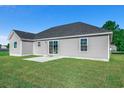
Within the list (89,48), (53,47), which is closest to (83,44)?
(89,48)

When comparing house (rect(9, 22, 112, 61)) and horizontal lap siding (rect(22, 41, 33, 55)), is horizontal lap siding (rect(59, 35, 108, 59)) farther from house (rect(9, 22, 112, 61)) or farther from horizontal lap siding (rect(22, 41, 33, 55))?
horizontal lap siding (rect(22, 41, 33, 55))

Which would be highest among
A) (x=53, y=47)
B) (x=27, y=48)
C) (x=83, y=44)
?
(x=83, y=44)

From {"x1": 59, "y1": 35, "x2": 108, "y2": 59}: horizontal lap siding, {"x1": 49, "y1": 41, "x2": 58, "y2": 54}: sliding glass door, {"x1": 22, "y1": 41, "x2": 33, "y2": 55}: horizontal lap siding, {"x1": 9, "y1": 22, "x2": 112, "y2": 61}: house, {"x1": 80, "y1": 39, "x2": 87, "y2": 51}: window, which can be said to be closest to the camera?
{"x1": 59, "y1": 35, "x2": 108, "y2": 59}: horizontal lap siding

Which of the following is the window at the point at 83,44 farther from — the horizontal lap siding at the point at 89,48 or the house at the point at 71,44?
the horizontal lap siding at the point at 89,48

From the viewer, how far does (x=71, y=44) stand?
531 inches

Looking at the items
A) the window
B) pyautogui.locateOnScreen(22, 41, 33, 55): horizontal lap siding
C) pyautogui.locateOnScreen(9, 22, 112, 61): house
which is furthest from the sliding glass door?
pyautogui.locateOnScreen(22, 41, 33, 55): horizontal lap siding

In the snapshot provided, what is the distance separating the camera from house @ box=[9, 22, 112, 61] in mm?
11555

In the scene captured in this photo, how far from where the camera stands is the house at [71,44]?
37.9 ft

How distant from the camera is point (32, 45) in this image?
18609 mm

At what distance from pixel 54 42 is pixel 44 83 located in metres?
10.3

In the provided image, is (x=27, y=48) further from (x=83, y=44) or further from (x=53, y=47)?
(x=83, y=44)

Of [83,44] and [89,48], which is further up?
[83,44]

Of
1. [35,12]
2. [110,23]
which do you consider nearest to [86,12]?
[35,12]
